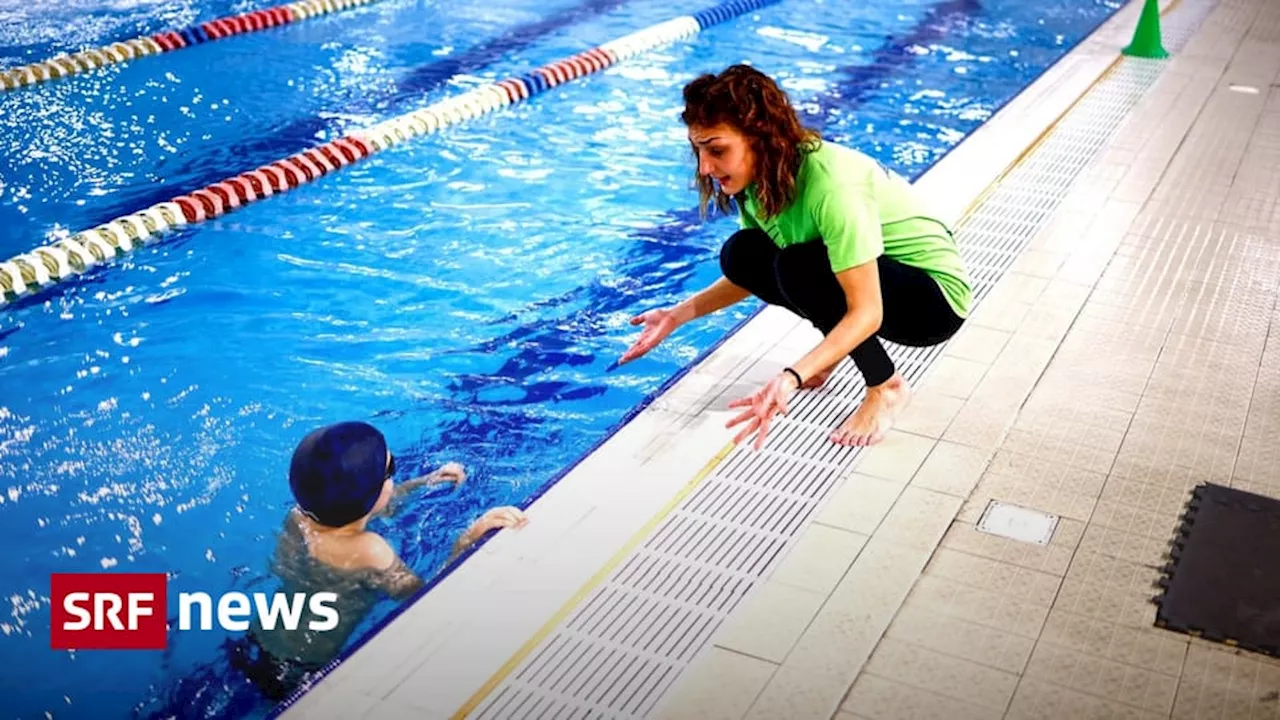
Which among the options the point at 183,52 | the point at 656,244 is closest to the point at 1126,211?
the point at 656,244

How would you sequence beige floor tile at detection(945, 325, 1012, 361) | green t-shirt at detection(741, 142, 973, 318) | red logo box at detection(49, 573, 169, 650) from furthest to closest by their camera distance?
beige floor tile at detection(945, 325, 1012, 361)
red logo box at detection(49, 573, 169, 650)
green t-shirt at detection(741, 142, 973, 318)

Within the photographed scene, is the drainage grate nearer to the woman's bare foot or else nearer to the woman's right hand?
the woman's bare foot

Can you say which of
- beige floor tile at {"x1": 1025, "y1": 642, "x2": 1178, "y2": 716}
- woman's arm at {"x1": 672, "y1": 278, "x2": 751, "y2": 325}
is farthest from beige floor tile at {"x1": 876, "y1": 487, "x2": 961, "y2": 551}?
woman's arm at {"x1": 672, "y1": 278, "x2": 751, "y2": 325}

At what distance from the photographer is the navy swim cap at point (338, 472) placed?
2.92 metres

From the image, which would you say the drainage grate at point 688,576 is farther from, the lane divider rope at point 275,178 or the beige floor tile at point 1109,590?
the lane divider rope at point 275,178

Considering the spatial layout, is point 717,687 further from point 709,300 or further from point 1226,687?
point 709,300

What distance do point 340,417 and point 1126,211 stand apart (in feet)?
10.5

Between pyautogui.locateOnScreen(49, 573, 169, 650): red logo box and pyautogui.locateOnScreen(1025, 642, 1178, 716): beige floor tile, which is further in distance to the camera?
pyautogui.locateOnScreen(49, 573, 169, 650): red logo box

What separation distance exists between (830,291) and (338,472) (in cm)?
129

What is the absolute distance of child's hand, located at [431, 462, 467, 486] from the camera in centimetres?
366

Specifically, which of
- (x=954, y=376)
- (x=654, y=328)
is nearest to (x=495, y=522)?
(x=654, y=328)

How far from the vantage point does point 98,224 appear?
537 cm

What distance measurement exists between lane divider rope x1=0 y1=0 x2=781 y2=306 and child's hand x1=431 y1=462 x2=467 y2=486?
213cm

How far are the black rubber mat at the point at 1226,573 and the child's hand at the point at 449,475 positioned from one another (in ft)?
6.21
